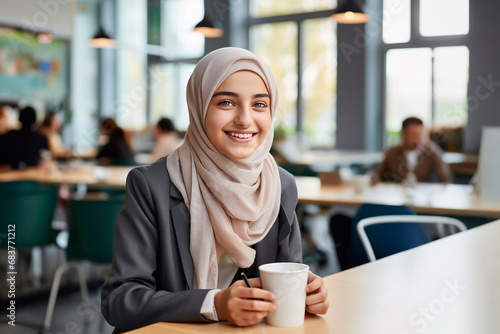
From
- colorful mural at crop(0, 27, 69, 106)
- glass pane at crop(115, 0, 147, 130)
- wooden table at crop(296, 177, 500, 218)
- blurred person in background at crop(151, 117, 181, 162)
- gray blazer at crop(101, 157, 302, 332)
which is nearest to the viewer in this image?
gray blazer at crop(101, 157, 302, 332)

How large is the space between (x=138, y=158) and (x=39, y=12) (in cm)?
456

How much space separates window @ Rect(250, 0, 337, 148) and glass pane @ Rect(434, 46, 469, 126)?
5.28 ft

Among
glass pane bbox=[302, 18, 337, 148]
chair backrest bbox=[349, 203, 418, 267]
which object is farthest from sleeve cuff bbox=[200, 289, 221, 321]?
glass pane bbox=[302, 18, 337, 148]

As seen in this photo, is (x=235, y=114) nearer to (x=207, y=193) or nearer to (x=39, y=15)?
(x=207, y=193)

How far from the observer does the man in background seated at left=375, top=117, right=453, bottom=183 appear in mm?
4816

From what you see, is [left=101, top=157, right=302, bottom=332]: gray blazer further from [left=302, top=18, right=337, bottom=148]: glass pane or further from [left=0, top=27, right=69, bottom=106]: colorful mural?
[left=0, top=27, right=69, bottom=106]: colorful mural

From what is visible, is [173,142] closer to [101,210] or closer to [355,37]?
[101,210]

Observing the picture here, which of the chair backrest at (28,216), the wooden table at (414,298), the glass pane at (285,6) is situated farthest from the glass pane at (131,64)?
the wooden table at (414,298)

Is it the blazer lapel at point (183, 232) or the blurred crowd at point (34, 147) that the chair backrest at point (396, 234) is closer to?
the blazer lapel at point (183, 232)

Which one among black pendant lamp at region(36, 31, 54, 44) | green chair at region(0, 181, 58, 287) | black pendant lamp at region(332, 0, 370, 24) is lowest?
green chair at region(0, 181, 58, 287)

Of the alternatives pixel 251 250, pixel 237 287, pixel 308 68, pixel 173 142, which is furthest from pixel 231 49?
pixel 308 68

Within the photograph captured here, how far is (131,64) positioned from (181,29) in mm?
1226

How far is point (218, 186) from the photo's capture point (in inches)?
55.1

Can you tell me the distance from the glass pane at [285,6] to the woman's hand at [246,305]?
A: 29.2ft
